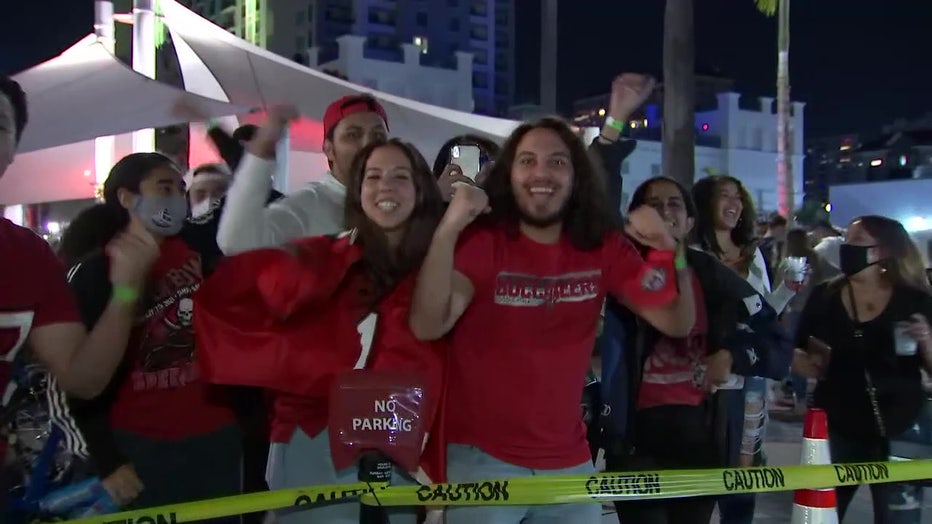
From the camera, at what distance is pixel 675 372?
3404mm

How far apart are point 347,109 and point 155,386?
3.88ft

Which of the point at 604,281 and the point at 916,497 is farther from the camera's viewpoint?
the point at 916,497

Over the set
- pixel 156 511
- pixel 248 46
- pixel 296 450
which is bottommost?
pixel 156 511

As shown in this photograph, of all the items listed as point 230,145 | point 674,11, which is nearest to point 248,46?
point 674,11

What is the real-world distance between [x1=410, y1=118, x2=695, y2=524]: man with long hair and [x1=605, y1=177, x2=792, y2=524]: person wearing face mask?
0.64m

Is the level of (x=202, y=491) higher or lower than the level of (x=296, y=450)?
lower

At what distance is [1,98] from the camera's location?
2068mm

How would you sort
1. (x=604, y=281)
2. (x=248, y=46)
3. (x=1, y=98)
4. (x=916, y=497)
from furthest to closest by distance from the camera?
1. (x=248, y=46)
2. (x=916, y=497)
3. (x=604, y=281)
4. (x=1, y=98)

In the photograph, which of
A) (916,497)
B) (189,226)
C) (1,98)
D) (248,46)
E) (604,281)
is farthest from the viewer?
(248,46)

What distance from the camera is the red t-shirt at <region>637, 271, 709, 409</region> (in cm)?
338

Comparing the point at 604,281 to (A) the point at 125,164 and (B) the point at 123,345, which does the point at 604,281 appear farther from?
(A) the point at 125,164

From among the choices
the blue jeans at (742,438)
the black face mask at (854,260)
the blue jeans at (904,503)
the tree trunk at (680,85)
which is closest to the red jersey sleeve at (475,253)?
the blue jeans at (742,438)

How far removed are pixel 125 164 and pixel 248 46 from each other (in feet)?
31.1

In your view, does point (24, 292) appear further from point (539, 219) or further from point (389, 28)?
point (389, 28)
